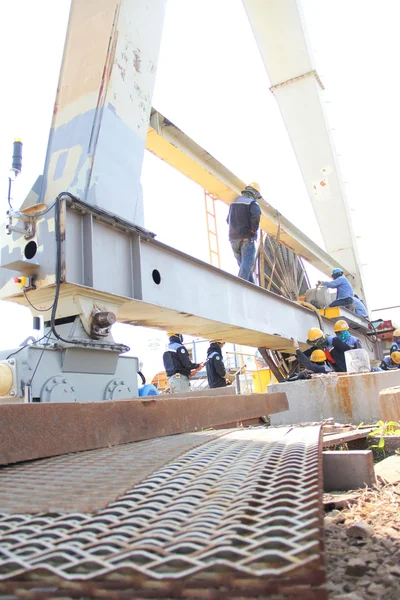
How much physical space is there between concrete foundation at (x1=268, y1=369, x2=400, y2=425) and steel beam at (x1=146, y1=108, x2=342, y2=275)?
3.31 metres

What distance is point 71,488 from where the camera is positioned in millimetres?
1479

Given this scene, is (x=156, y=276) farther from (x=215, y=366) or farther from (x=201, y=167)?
(x=215, y=366)

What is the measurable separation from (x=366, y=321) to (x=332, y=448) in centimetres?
894

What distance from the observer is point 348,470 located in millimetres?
2350

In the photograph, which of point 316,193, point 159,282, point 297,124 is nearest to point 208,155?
point 159,282

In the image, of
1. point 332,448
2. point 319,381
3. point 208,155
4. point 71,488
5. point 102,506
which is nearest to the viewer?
point 102,506

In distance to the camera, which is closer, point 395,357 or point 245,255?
point 245,255

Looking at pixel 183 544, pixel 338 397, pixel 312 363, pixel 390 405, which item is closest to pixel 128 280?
pixel 390 405

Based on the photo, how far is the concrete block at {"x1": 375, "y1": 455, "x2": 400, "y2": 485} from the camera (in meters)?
2.38

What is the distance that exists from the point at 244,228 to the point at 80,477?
20.3 feet

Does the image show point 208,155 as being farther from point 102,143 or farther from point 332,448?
point 332,448

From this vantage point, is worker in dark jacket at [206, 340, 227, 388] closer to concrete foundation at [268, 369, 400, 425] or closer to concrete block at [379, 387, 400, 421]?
concrete foundation at [268, 369, 400, 425]

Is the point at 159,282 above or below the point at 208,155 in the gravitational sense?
below

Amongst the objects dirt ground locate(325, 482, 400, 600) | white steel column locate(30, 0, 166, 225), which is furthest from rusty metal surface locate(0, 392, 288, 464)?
white steel column locate(30, 0, 166, 225)
